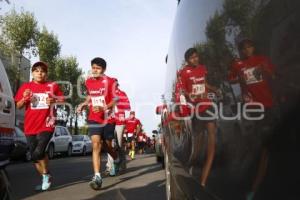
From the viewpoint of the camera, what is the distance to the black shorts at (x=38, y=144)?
7.59 meters

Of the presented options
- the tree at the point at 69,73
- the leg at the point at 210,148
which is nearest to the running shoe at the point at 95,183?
the leg at the point at 210,148

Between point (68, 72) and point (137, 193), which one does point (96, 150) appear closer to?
point (137, 193)

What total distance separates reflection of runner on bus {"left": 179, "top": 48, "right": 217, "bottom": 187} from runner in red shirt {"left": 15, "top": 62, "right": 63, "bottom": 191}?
533 centimetres

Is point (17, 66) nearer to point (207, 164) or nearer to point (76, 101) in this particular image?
point (76, 101)

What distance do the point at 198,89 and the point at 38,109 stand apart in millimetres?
5903

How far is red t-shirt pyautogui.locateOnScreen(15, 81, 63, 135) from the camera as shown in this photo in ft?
25.4

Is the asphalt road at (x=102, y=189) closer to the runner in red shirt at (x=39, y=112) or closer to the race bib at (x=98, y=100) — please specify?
the runner in red shirt at (x=39, y=112)

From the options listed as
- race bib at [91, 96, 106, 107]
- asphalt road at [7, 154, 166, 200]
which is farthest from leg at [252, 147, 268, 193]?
race bib at [91, 96, 106, 107]

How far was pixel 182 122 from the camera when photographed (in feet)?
9.62

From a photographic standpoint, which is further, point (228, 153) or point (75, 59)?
point (75, 59)

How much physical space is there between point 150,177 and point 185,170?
6.79 metres

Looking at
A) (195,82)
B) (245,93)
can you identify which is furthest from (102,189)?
(245,93)

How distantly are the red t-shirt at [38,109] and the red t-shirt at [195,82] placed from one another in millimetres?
5256

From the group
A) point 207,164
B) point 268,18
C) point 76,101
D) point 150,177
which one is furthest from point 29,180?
point 76,101
